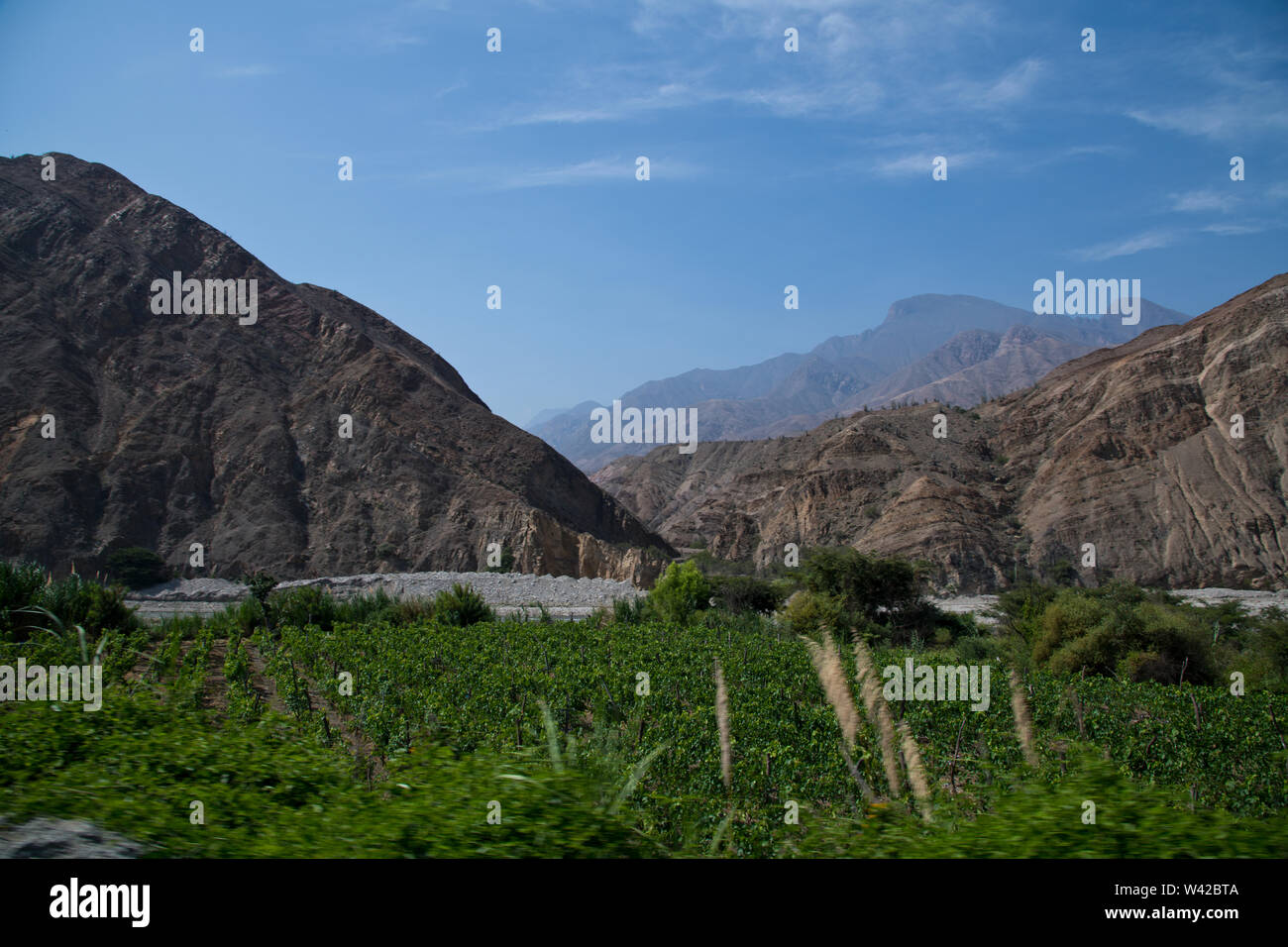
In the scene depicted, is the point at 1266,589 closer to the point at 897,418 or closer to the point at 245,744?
the point at 897,418

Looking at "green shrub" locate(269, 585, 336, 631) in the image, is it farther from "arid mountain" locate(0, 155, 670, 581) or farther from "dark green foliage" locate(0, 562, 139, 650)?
"arid mountain" locate(0, 155, 670, 581)

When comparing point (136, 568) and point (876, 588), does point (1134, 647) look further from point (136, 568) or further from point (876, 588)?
point (136, 568)

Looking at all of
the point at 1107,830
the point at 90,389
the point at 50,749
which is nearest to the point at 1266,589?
the point at 1107,830

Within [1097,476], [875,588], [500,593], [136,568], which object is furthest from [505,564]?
[1097,476]

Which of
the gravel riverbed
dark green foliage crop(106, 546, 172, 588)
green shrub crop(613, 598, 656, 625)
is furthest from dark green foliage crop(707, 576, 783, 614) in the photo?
dark green foliage crop(106, 546, 172, 588)

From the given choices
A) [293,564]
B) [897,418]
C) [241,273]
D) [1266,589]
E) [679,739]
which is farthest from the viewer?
[897,418]
